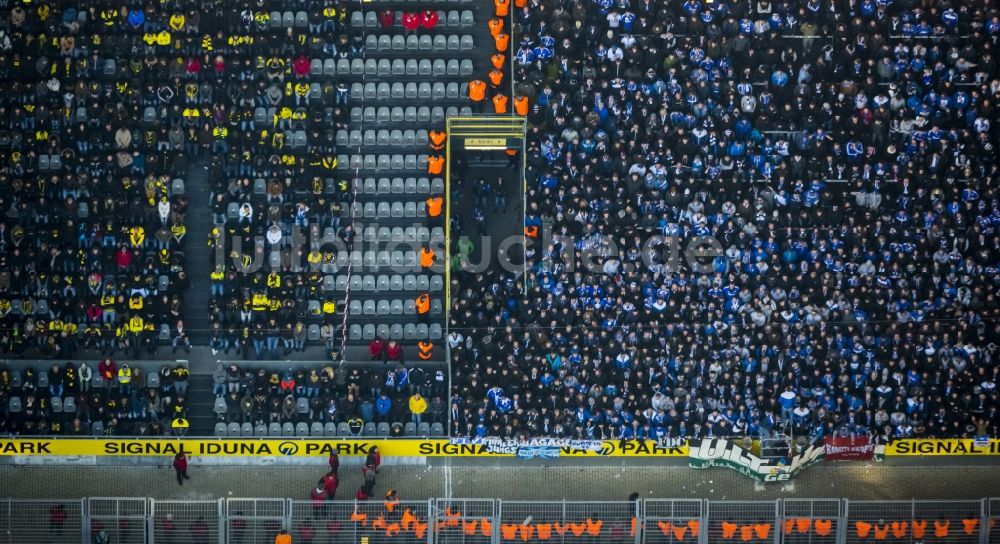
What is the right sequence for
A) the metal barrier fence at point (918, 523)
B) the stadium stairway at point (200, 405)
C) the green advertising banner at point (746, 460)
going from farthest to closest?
the stadium stairway at point (200, 405) → the green advertising banner at point (746, 460) → the metal barrier fence at point (918, 523)

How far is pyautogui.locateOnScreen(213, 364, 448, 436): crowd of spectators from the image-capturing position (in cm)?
5425

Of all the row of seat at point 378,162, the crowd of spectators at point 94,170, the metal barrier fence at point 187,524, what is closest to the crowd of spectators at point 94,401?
the crowd of spectators at point 94,170

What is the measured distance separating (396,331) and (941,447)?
14.6 meters

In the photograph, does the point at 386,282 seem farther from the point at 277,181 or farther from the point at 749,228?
the point at 749,228

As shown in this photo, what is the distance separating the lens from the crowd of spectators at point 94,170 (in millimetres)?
55156

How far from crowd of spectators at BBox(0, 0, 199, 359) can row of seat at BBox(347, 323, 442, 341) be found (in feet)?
15.6

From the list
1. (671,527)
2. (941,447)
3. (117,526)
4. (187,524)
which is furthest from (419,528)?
(941,447)

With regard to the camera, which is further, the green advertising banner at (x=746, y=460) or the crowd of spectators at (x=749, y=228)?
the crowd of spectators at (x=749, y=228)

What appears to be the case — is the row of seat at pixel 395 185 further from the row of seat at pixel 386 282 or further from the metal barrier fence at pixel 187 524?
the metal barrier fence at pixel 187 524

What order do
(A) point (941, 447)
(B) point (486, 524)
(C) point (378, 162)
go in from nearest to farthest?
(B) point (486, 524) < (A) point (941, 447) < (C) point (378, 162)

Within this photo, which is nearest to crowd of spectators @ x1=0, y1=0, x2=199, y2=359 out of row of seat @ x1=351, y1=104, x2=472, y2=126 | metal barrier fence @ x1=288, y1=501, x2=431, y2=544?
row of seat @ x1=351, y1=104, x2=472, y2=126

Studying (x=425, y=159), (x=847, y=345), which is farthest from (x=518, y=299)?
(x=847, y=345)

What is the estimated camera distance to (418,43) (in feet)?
187

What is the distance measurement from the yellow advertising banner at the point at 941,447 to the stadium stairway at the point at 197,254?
18.4 metres
